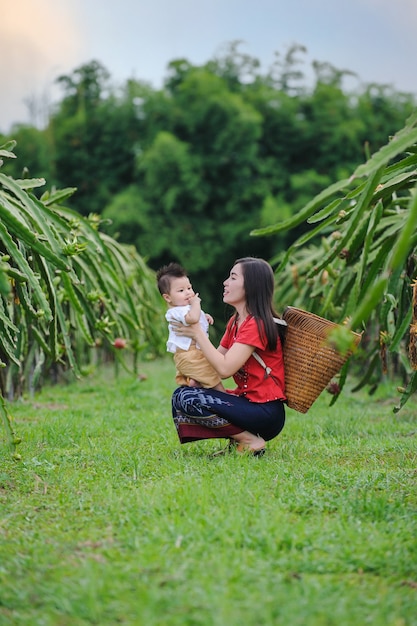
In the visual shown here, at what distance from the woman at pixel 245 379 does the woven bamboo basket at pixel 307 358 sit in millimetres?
50

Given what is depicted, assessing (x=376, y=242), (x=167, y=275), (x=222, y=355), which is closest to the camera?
(x=222, y=355)

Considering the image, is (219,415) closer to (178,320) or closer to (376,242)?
(178,320)

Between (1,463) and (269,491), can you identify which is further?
(1,463)

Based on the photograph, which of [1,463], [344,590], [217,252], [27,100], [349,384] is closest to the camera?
[344,590]

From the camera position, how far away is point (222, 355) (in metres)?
3.30

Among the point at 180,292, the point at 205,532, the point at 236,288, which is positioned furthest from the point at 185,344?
the point at 205,532

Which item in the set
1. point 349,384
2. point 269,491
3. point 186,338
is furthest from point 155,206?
point 269,491

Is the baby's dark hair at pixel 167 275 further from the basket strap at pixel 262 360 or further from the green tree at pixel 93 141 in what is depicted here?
the green tree at pixel 93 141

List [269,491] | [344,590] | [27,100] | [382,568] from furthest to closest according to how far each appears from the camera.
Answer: [27,100]
[269,491]
[382,568]
[344,590]

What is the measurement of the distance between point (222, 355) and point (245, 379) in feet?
0.69

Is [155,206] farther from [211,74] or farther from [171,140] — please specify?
[211,74]

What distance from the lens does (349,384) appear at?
668 centimetres

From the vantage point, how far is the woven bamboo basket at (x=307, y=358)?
3264 millimetres

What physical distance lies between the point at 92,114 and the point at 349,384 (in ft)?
32.0
